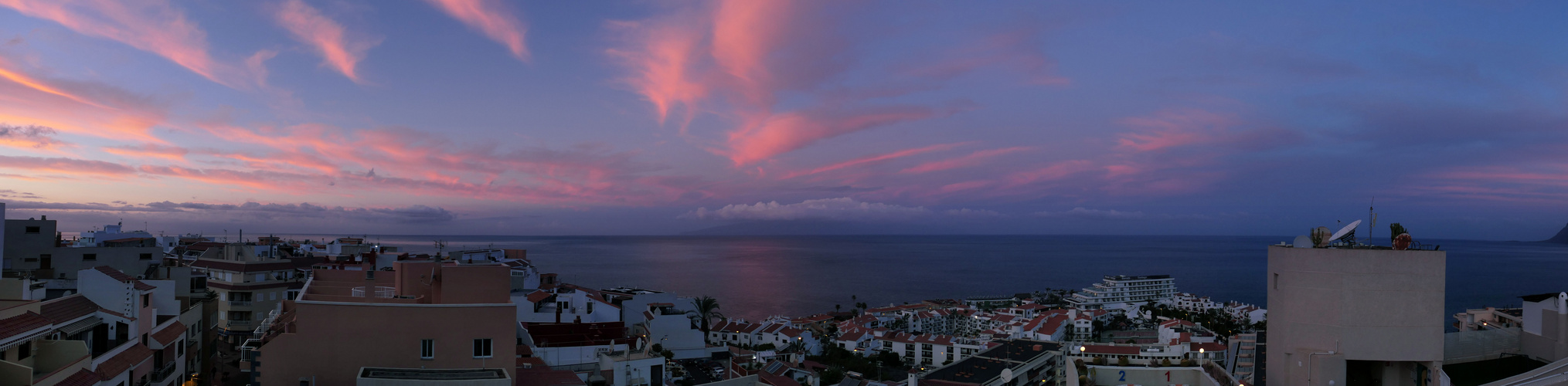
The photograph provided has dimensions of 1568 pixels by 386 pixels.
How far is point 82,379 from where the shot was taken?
419 inches

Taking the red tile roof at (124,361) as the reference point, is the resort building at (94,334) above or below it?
above

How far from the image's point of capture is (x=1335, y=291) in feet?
23.7

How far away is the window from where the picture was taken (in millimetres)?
9852

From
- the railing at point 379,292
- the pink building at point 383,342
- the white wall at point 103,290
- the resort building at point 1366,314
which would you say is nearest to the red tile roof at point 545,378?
the pink building at point 383,342

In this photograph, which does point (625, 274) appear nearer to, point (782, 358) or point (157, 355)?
point (782, 358)

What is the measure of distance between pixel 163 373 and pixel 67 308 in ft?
10.9

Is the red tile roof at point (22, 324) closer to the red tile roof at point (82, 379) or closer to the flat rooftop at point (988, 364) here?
the red tile roof at point (82, 379)

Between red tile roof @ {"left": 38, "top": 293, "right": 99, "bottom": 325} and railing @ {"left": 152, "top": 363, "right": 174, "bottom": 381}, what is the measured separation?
211cm

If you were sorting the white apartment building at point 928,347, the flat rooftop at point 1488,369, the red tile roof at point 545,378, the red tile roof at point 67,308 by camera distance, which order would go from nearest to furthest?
the red tile roof at point 545,378
the red tile roof at point 67,308
the flat rooftop at point 1488,369
the white apartment building at point 928,347

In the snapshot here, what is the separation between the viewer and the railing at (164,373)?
14.3 meters

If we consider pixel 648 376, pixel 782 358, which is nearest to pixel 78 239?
pixel 782 358

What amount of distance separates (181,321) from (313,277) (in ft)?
16.6

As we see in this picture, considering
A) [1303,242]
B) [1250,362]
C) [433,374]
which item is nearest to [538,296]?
[433,374]

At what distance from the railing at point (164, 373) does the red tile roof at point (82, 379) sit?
140 inches
